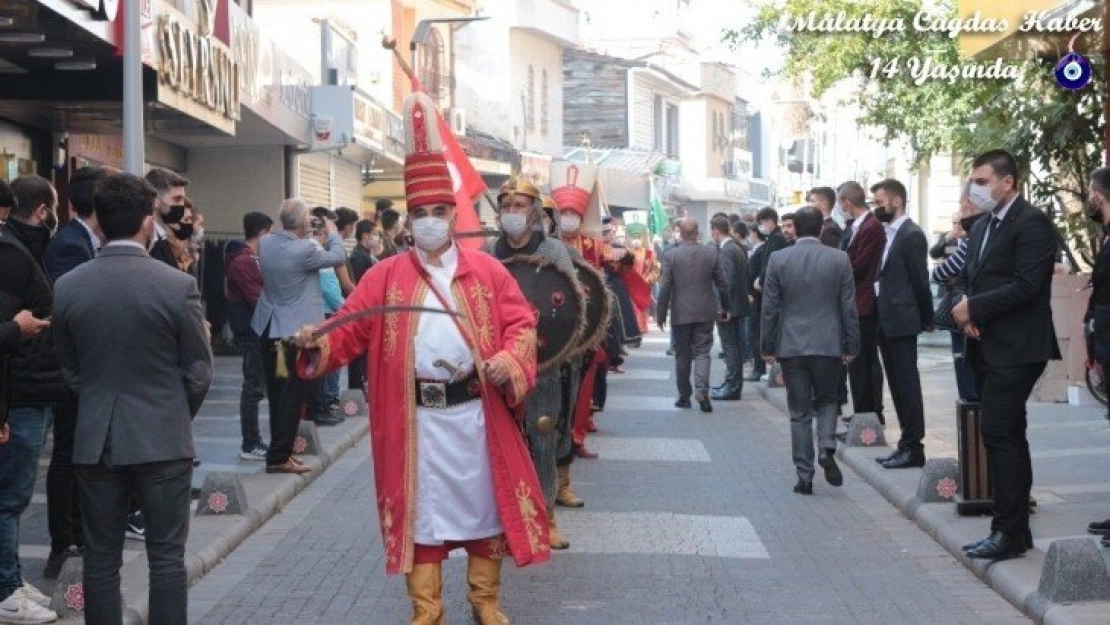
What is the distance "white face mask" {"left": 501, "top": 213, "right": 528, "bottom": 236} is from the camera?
9531mm

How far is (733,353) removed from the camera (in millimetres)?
20125

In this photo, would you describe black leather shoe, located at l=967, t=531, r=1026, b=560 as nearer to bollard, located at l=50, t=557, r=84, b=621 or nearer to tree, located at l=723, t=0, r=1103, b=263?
bollard, located at l=50, t=557, r=84, b=621

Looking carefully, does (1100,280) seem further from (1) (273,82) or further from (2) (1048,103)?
(1) (273,82)

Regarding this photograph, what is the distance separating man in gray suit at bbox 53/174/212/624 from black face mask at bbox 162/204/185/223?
3.27m

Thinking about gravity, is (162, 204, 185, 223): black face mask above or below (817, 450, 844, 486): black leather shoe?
above

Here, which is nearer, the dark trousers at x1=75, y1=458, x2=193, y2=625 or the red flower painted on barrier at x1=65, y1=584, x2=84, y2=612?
the dark trousers at x1=75, y1=458, x2=193, y2=625

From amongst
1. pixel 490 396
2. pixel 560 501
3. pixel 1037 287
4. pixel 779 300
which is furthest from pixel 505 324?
pixel 779 300

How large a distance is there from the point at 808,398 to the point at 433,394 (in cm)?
533

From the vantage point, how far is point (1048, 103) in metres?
18.8

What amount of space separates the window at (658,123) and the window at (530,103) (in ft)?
47.3

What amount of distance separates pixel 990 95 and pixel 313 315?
10.6 meters

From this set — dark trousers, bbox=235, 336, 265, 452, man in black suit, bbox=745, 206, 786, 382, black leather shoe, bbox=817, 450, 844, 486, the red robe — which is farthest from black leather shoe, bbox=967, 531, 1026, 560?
man in black suit, bbox=745, 206, 786, 382

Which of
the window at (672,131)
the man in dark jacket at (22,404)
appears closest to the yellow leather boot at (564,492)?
the man in dark jacket at (22,404)

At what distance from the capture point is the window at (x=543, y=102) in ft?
189
